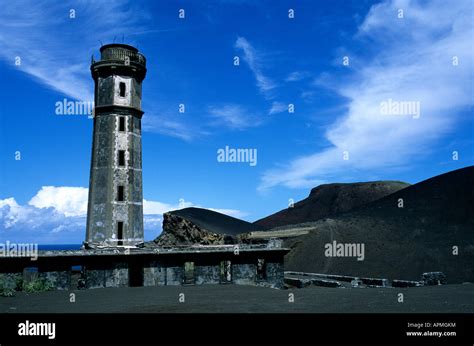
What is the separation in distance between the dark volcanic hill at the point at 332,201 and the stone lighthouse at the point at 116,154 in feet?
319

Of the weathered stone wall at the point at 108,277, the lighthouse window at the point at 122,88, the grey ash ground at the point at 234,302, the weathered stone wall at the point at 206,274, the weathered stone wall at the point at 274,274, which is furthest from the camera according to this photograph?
the lighthouse window at the point at 122,88

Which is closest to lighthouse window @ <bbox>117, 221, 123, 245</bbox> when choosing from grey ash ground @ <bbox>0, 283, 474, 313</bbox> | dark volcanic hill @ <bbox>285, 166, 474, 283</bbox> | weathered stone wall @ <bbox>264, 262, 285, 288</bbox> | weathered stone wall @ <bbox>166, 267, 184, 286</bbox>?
weathered stone wall @ <bbox>166, 267, 184, 286</bbox>

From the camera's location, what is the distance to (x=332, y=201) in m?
135

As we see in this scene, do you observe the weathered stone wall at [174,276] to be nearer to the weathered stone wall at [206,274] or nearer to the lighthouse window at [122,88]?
the weathered stone wall at [206,274]

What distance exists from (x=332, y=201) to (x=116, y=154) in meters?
113

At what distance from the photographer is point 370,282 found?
99.8 feet

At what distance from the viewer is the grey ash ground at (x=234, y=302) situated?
50.4 feet

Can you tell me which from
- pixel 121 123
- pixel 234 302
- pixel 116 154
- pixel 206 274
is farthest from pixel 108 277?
pixel 121 123

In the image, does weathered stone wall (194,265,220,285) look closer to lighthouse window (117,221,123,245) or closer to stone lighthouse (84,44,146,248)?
stone lighthouse (84,44,146,248)

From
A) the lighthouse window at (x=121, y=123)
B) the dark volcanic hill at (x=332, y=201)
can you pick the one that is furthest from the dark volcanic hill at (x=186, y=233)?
the dark volcanic hill at (x=332, y=201)

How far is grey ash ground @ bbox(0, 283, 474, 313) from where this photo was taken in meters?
15.4

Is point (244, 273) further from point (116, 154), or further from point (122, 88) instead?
point (122, 88)
